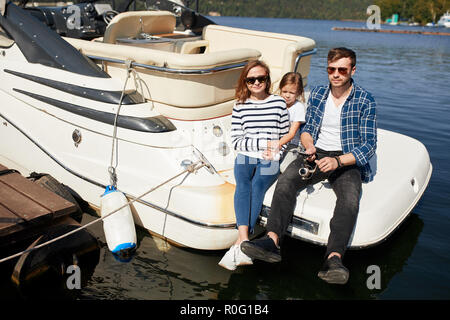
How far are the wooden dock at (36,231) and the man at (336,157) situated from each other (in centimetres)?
132

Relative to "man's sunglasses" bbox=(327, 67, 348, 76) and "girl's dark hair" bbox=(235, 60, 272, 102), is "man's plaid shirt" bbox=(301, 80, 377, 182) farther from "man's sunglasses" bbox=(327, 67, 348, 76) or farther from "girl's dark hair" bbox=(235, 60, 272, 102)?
"girl's dark hair" bbox=(235, 60, 272, 102)

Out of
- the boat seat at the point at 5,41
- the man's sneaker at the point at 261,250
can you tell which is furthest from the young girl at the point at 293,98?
the boat seat at the point at 5,41

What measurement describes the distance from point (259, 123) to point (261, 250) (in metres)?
0.94

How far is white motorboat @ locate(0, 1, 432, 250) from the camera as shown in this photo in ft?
10.2

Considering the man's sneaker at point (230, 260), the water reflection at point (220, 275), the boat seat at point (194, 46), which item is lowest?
the water reflection at point (220, 275)

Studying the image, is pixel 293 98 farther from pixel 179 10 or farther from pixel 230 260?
Answer: pixel 179 10

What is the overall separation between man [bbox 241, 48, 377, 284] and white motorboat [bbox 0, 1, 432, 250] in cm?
14

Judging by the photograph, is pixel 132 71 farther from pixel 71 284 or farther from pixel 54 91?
pixel 71 284

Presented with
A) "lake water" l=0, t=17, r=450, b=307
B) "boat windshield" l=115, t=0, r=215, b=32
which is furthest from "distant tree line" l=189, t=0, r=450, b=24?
"lake water" l=0, t=17, r=450, b=307

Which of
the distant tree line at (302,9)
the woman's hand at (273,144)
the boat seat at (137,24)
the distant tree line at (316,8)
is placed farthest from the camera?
the distant tree line at (302,9)

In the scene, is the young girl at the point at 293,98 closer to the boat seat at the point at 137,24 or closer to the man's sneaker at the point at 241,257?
the man's sneaker at the point at 241,257

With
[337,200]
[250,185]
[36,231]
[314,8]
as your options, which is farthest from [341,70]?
[314,8]

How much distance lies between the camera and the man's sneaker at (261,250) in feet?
8.80
